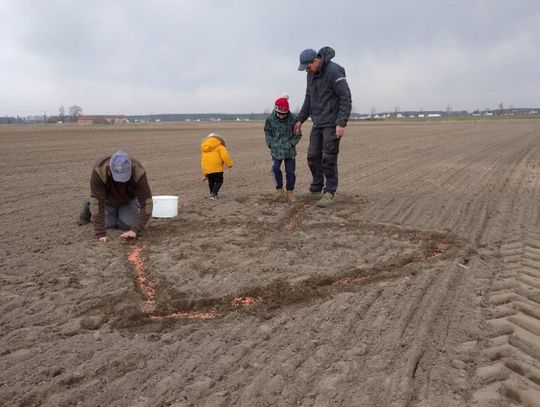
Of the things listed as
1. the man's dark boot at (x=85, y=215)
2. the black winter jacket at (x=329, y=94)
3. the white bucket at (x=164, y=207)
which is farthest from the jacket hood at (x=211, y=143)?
the man's dark boot at (x=85, y=215)

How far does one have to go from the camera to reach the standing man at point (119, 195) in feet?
17.6

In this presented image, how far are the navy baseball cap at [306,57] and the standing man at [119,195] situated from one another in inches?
118

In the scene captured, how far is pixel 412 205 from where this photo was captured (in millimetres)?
7559

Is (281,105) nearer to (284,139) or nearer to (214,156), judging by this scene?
(284,139)

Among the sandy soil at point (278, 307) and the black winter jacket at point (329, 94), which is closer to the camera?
the sandy soil at point (278, 307)

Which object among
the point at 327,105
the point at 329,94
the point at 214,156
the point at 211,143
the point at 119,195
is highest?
the point at 329,94

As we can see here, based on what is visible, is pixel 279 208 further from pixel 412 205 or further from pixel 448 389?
pixel 448 389

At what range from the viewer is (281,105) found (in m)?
7.71

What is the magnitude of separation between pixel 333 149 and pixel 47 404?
5631mm

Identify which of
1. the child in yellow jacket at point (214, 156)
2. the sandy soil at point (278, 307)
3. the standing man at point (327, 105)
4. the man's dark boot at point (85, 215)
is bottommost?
the sandy soil at point (278, 307)

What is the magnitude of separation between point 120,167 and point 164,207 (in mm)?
1587

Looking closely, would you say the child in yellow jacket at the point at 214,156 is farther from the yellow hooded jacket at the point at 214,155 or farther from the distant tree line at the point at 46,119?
the distant tree line at the point at 46,119

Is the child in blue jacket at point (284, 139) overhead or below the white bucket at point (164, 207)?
overhead

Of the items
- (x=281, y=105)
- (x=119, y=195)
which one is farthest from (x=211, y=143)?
(x=119, y=195)
